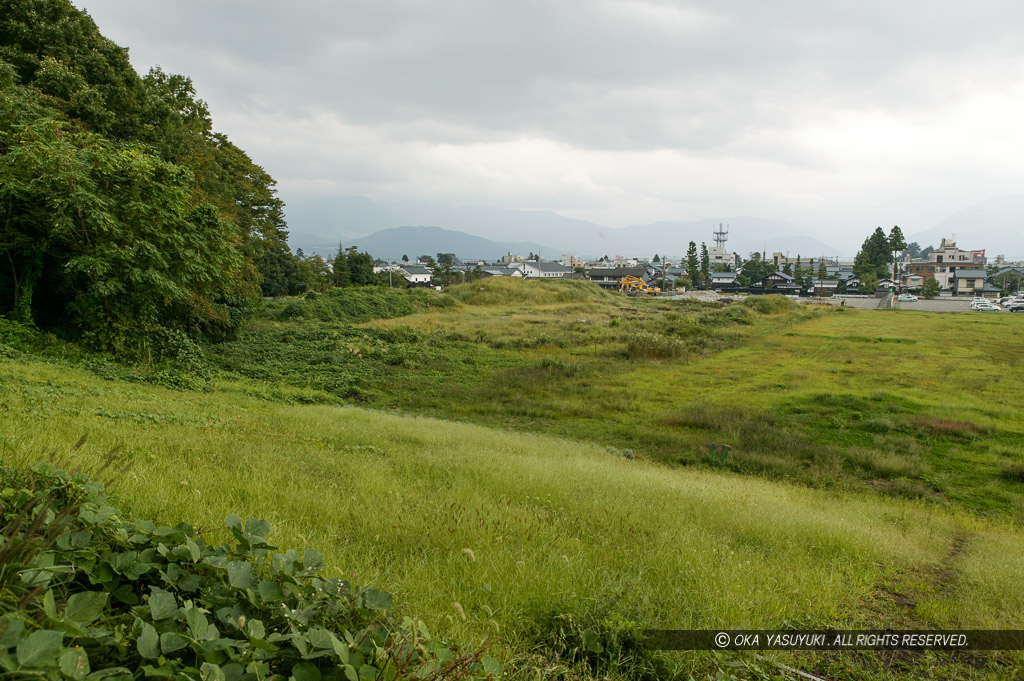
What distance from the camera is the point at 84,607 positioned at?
2.01 meters

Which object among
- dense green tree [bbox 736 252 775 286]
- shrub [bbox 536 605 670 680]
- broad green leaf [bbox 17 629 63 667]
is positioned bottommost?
shrub [bbox 536 605 670 680]

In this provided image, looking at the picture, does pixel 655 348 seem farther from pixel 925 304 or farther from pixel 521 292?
pixel 925 304

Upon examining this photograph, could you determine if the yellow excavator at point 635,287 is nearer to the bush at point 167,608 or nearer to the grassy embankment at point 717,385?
the grassy embankment at point 717,385

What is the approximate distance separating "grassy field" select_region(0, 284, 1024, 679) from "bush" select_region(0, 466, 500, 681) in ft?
1.69

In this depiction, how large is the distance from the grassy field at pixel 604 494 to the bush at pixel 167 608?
0.51m

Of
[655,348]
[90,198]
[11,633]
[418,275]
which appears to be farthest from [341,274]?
[11,633]

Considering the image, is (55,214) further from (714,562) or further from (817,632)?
(817,632)

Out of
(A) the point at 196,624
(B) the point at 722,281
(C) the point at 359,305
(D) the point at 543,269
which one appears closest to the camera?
(A) the point at 196,624

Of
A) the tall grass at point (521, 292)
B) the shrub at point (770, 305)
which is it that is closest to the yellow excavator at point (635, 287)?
the tall grass at point (521, 292)

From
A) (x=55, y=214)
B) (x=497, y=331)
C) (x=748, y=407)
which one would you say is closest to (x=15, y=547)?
(x=55, y=214)

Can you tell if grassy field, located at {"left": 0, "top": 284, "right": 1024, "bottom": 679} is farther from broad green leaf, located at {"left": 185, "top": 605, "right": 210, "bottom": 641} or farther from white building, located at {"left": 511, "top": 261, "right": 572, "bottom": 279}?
white building, located at {"left": 511, "top": 261, "right": 572, "bottom": 279}

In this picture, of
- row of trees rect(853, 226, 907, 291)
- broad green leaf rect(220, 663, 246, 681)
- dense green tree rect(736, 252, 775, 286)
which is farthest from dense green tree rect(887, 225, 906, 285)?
broad green leaf rect(220, 663, 246, 681)

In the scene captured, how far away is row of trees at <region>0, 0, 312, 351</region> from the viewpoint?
13867 mm

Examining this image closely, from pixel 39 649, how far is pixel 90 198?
1596 centimetres
